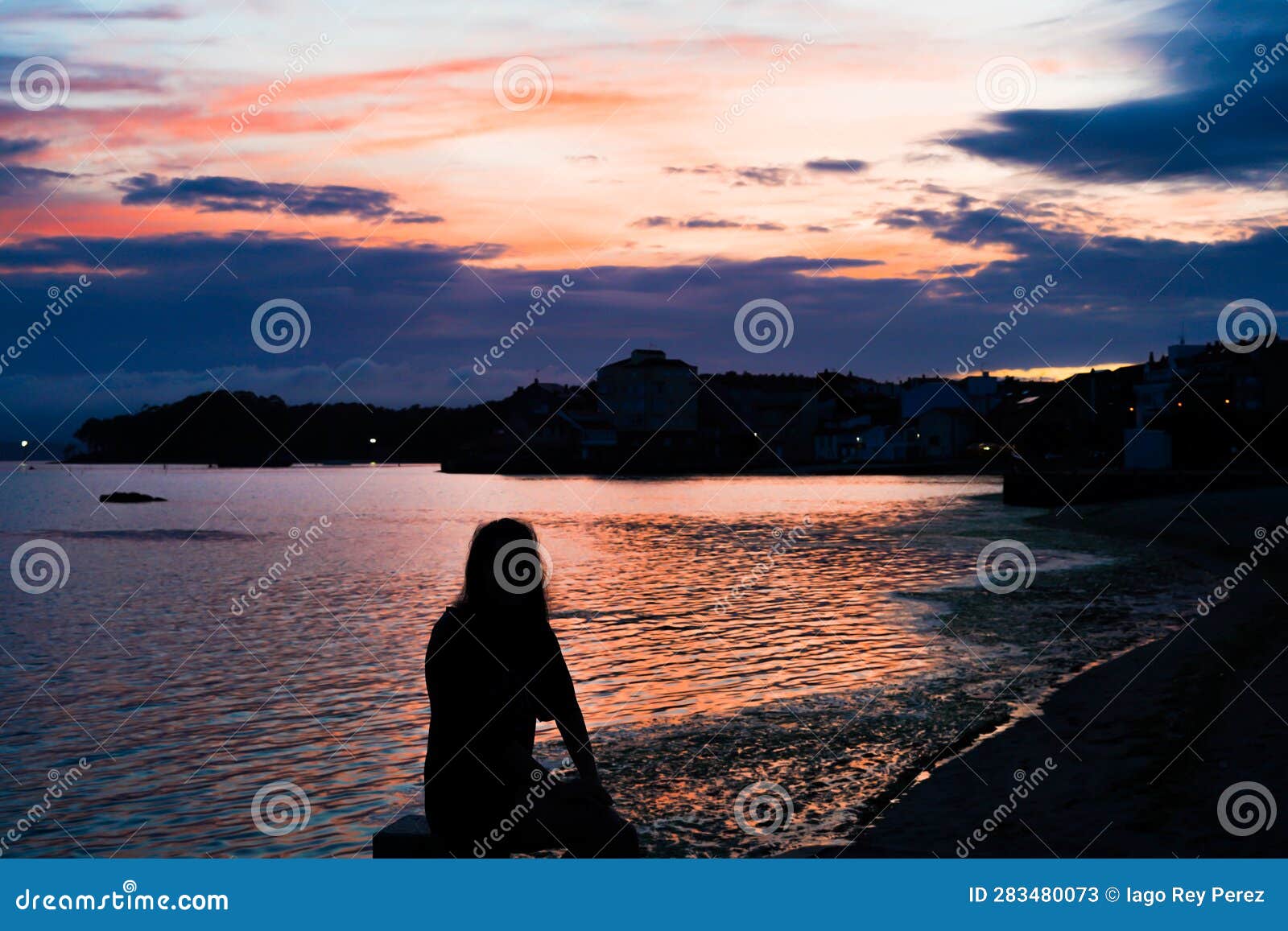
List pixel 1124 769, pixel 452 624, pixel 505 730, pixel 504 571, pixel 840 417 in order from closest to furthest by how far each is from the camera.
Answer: pixel 504 571, pixel 452 624, pixel 505 730, pixel 1124 769, pixel 840 417

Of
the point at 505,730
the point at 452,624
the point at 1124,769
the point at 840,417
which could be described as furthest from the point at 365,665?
the point at 840,417

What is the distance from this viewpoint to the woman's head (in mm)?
4273

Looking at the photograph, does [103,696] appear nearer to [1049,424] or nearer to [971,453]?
[1049,424]

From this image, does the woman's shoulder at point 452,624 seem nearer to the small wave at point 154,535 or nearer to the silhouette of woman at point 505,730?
the silhouette of woman at point 505,730

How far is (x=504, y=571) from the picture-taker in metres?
4.24

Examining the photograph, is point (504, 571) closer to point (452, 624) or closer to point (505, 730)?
point (452, 624)

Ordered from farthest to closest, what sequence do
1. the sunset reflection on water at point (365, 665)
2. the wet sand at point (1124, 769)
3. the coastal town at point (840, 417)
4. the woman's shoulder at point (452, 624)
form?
the coastal town at point (840, 417)
the sunset reflection on water at point (365, 665)
the wet sand at point (1124, 769)
the woman's shoulder at point (452, 624)

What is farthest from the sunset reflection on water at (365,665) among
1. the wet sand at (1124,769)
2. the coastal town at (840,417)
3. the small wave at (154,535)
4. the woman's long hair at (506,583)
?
the coastal town at (840,417)

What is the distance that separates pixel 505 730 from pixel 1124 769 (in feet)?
20.5

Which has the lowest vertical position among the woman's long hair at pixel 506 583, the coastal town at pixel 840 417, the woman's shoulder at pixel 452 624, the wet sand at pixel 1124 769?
the wet sand at pixel 1124 769

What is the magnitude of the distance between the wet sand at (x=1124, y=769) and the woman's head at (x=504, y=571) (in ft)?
7.18

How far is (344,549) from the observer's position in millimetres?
40844

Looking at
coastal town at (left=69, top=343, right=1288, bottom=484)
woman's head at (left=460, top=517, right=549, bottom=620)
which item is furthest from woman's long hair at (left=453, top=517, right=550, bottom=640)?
coastal town at (left=69, top=343, right=1288, bottom=484)

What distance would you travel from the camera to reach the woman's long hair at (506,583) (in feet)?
14.1
